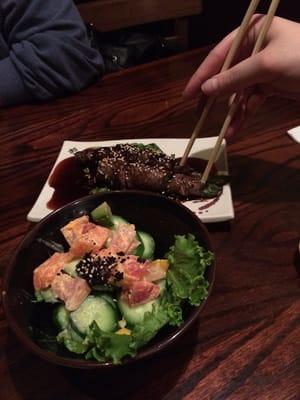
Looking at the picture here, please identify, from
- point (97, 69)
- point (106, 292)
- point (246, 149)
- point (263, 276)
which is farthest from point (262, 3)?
point (106, 292)

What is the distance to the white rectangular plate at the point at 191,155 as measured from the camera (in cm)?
137

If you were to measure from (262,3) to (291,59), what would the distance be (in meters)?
2.68

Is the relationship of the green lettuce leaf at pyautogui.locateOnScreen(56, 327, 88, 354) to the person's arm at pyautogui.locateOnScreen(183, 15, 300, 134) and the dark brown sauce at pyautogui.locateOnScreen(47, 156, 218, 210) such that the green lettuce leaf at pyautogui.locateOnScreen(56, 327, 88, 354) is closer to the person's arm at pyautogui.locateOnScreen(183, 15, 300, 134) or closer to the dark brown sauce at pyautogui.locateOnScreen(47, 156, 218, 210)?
the dark brown sauce at pyautogui.locateOnScreen(47, 156, 218, 210)

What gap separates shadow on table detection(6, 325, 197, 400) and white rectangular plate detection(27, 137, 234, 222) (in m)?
0.47

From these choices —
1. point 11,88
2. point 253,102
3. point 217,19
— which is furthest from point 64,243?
point 217,19

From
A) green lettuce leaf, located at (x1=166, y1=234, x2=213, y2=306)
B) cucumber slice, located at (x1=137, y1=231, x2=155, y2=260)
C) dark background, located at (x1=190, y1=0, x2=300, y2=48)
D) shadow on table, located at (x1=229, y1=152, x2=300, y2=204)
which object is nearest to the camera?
green lettuce leaf, located at (x1=166, y1=234, x2=213, y2=306)

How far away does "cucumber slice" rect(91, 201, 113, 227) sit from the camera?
46.9 inches

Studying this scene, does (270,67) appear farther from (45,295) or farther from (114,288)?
(45,295)

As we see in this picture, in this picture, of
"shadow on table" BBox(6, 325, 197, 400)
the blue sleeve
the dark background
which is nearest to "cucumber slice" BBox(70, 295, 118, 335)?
"shadow on table" BBox(6, 325, 197, 400)

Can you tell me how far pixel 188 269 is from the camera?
1.01m

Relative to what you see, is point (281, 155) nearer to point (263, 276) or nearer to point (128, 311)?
point (263, 276)

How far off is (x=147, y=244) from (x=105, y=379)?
357 mm

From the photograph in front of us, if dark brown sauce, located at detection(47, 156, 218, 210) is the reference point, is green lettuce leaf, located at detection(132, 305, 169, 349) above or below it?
above

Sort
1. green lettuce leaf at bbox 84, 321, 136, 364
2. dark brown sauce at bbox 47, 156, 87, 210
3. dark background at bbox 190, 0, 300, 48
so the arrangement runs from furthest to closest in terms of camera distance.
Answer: dark background at bbox 190, 0, 300, 48
dark brown sauce at bbox 47, 156, 87, 210
green lettuce leaf at bbox 84, 321, 136, 364
